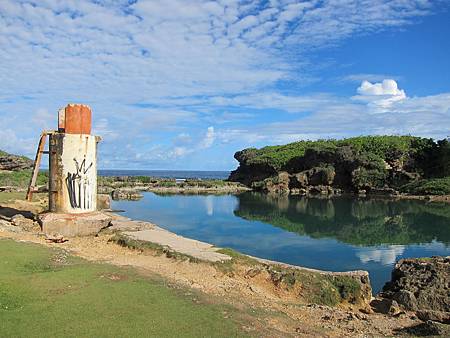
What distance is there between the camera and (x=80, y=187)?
672 inches

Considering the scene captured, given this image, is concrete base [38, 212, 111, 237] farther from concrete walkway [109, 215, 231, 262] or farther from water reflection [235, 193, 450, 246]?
water reflection [235, 193, 450, 246]

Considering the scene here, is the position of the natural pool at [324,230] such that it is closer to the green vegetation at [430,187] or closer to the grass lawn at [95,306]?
the green vegetation at [430,187]

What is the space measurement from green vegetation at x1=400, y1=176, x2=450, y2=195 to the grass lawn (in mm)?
54459

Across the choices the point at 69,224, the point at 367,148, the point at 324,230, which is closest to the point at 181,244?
the point at 69,224

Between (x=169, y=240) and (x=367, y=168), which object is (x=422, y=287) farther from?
(x=367, y=168)

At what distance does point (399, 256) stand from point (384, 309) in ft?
35.6

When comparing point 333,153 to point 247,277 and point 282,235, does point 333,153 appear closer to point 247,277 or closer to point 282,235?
point 282,235

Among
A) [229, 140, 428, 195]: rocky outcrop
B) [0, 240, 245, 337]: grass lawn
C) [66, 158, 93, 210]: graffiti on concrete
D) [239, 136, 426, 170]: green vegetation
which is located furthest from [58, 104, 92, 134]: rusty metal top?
[239, 136, 426, 170]: green vegetation

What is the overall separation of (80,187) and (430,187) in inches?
2054

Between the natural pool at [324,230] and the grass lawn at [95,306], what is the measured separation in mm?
9839

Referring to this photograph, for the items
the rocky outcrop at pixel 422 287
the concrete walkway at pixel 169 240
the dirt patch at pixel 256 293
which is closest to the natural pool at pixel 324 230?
the rocky outcrop at pixel 422 287

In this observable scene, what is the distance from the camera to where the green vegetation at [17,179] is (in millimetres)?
38062

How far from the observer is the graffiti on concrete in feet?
55.7

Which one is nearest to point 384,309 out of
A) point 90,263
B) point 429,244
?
point 90,263
